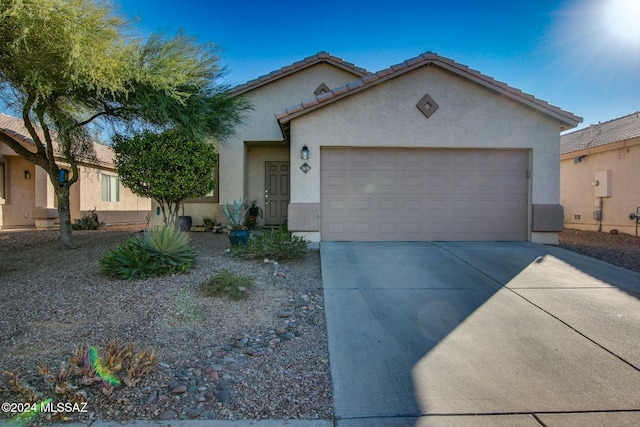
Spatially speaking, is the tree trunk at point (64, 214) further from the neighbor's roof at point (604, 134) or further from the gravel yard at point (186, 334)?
the neighbor's roof at point (604, 134)

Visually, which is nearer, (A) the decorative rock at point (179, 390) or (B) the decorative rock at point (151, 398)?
(B) the decorative rock at point (151, 398)

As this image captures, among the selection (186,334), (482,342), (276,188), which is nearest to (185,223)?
(276,188)

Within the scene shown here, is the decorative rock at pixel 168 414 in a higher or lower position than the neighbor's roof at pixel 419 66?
lower

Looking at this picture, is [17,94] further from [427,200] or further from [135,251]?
[427,200]

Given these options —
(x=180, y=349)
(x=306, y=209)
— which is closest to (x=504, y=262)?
(x=306, y=209)

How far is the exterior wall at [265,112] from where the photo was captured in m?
12.1

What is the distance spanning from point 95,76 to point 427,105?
270 inches

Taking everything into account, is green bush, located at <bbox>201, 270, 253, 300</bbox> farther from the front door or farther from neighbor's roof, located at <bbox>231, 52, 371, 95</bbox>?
neighbor's roof, located at <bbox>231, 52, 371, 95</bbox>

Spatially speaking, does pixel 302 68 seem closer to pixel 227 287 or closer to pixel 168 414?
pixel 227 287

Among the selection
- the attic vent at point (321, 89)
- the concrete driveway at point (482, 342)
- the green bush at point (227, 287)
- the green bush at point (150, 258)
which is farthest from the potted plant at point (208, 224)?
the green bush at point (227, 287)

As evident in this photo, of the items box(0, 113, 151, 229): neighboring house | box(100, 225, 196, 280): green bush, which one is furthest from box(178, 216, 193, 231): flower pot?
box(100, 225, 196, 280): green bush

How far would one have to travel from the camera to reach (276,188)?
13.1 meters

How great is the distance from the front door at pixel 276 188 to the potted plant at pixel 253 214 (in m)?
0.42

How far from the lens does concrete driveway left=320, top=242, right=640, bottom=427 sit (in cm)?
319
